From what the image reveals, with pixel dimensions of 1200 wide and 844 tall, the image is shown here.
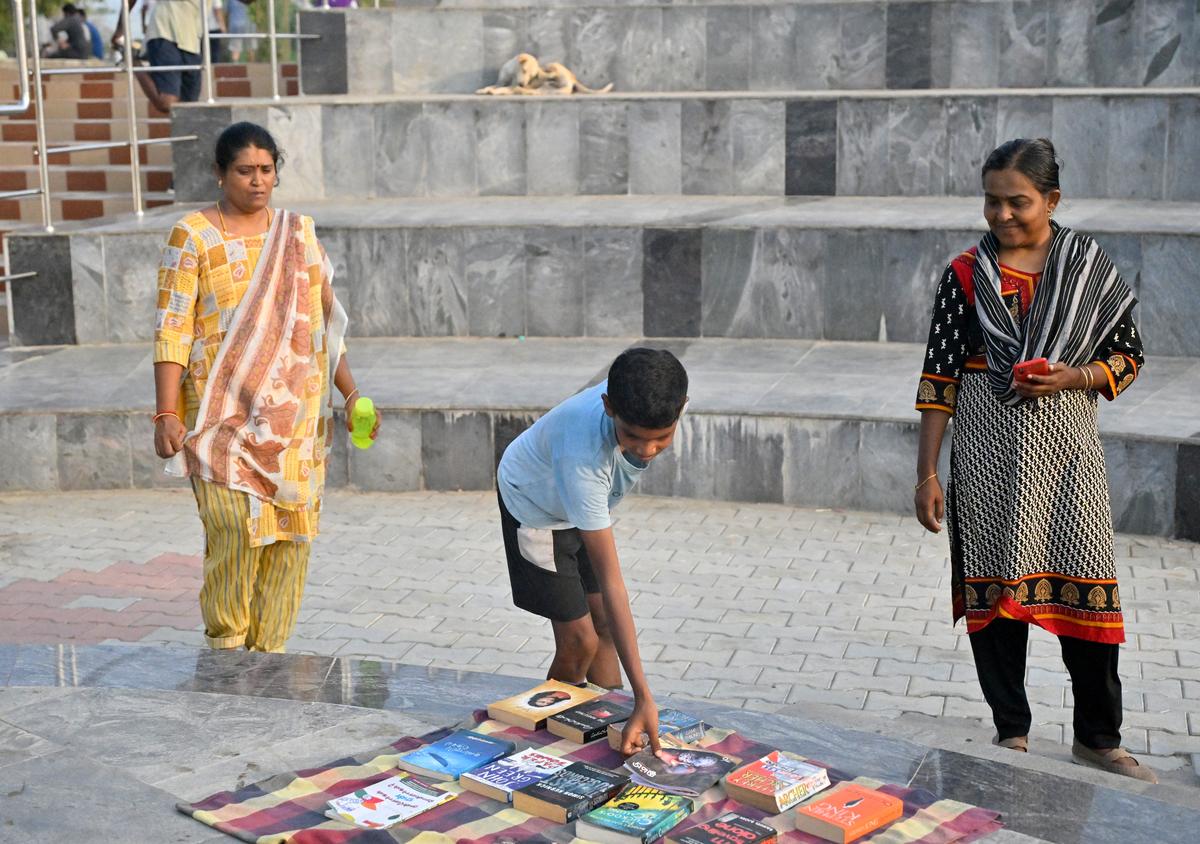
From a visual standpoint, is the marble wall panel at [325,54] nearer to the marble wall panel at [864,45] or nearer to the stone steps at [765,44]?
the stone steps at [765,44]

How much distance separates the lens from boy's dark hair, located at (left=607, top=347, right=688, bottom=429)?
3.24 m

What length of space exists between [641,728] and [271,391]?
1.94 meters

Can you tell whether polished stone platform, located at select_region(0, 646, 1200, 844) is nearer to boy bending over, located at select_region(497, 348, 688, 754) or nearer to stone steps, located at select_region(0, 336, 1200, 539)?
boy bending over, located at select_region(497, 348, 688, 754)

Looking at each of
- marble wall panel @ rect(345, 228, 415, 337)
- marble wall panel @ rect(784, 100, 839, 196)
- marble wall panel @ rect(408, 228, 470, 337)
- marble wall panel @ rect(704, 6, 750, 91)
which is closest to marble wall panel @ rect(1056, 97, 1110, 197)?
marble wall panel @ rect(784, 100, 839, 196)

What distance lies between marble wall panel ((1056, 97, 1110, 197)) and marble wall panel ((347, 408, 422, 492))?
443 cm

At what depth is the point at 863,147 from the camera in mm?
9773

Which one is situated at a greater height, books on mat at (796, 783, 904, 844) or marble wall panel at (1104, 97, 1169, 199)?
marble wall panel at (1104, 97, 1169, 199)

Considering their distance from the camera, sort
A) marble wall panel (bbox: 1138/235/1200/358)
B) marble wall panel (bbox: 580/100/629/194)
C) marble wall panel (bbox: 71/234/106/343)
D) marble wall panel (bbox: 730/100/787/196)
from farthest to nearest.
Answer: marble wall panel (bbox: 580/100/629/194) → marble wall panel (bbox: 730/100/787/196) → marble wall panel (bbox: 71/234/106/343) → marble wall panel (bbox: 1138/235/1200/358)

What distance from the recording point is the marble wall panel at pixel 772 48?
36.9 ft

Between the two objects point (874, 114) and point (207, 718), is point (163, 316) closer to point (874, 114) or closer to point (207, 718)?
point (207, 718)

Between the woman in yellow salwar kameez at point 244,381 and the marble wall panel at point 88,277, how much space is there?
4487mm

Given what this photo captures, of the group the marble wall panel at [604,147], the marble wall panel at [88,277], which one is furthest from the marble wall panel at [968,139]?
the marble wall panel at [88,277]

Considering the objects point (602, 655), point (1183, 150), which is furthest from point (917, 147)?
point (602, 655)

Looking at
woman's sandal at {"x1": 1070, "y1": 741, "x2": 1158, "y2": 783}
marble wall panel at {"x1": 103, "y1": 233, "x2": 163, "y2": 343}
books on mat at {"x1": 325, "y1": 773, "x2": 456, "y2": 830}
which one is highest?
marble wall panel at {"x1": 103, "y1": 233, "x2": 163, "y2": 343}
